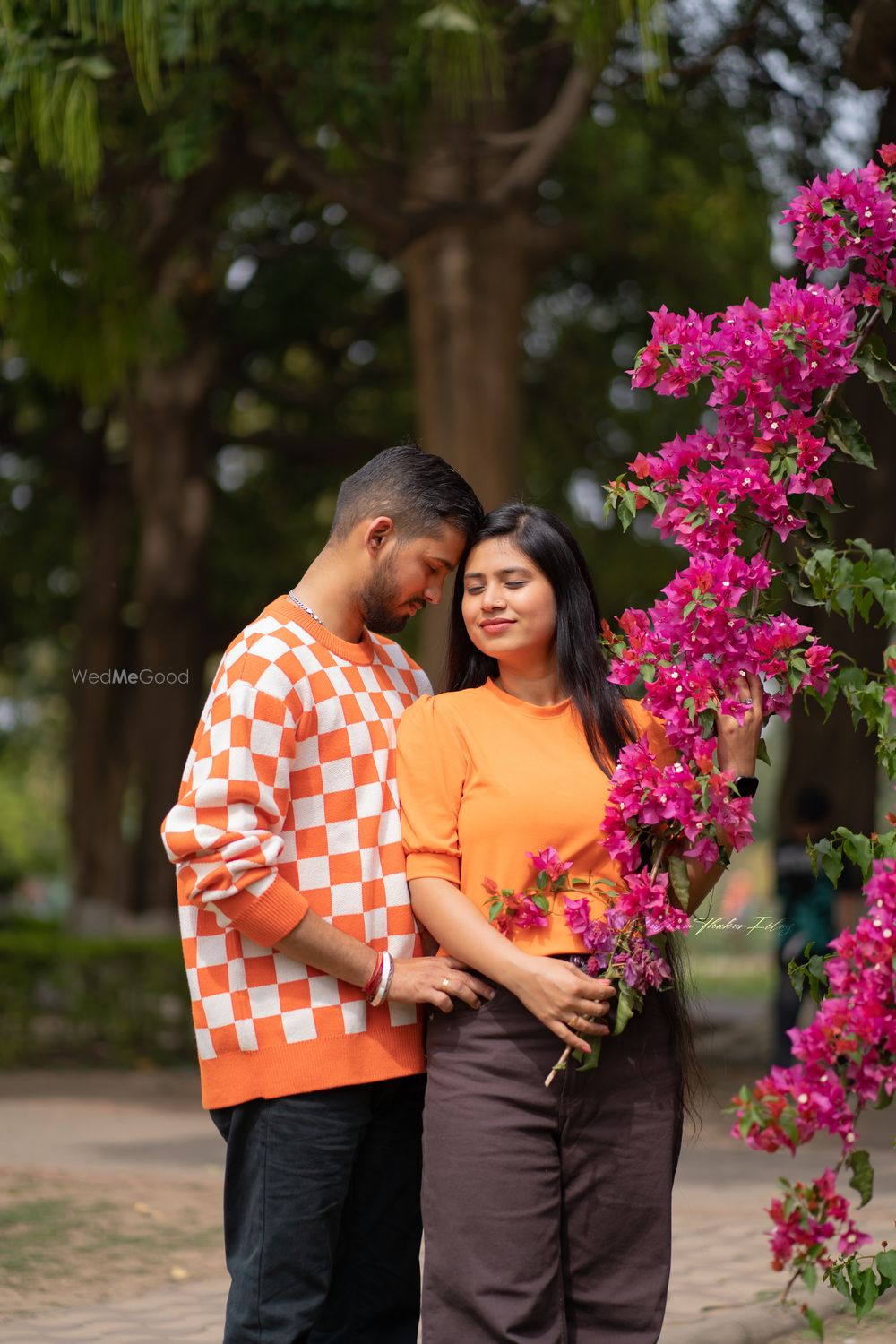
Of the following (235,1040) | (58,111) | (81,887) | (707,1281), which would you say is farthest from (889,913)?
(81,887)

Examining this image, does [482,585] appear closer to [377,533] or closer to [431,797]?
[377,533]

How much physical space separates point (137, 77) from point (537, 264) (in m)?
5.07

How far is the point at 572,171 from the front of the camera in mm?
14898

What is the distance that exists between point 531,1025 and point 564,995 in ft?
0.51

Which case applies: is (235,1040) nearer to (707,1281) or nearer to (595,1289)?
(595,1289)

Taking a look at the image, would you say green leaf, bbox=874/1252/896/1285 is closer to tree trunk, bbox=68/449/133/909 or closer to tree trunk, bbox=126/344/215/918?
tree trunk, bbox=126/344/215/918

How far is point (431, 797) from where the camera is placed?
326 cm

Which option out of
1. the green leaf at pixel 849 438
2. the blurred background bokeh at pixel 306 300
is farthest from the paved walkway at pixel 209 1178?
the green leaf at pixel 849 438

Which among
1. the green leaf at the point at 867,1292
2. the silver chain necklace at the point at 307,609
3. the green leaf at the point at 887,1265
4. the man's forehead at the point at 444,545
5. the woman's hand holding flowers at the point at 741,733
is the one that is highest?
the man's forehead at the point at 444,545

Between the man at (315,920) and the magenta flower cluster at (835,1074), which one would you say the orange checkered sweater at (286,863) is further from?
the magenta flower cluster at (835,1074)

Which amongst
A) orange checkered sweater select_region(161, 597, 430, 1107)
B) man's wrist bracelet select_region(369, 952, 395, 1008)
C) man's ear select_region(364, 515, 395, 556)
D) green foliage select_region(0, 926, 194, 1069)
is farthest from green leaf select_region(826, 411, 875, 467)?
green foliage select_region(0, 926, 194, 1069)

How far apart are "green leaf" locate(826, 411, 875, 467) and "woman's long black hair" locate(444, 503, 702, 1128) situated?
0.54 metres

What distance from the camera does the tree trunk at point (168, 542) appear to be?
16.1 metres

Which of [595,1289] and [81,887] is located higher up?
[595,1289]
